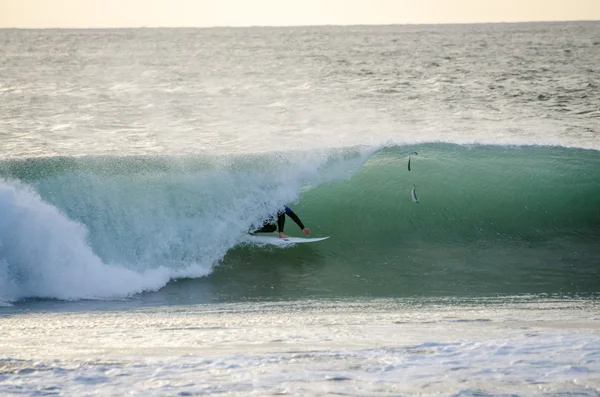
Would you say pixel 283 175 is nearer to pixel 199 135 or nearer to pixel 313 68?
pixel 199 135

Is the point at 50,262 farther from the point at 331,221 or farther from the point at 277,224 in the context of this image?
the point at 331,221

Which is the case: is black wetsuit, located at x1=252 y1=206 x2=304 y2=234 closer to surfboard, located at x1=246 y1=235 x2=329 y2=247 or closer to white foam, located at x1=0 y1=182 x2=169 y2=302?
surfboard, located at x1=246 y1=235 x2=329 y2=247

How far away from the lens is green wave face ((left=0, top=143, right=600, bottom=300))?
8.26m

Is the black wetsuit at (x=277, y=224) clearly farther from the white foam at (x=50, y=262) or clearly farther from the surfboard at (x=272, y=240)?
the white foam at (x=50, y=262)

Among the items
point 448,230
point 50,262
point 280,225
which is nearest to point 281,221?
point 280,225

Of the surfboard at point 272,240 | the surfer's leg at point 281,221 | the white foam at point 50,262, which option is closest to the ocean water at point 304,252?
the white foam at point 50,262

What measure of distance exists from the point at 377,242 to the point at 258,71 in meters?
29.6

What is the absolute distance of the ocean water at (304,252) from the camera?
392 cm

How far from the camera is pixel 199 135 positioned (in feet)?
55.3

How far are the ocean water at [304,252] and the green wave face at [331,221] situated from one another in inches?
1.5

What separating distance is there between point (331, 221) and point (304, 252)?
1.24m

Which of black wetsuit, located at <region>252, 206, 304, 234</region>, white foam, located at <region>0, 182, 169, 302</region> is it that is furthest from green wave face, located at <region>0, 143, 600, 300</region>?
black wetsuit, located at <region>252, 206, 304, 234</region>

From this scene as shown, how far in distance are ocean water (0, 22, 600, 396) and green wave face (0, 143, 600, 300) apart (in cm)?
4

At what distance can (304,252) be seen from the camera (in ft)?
31.2
